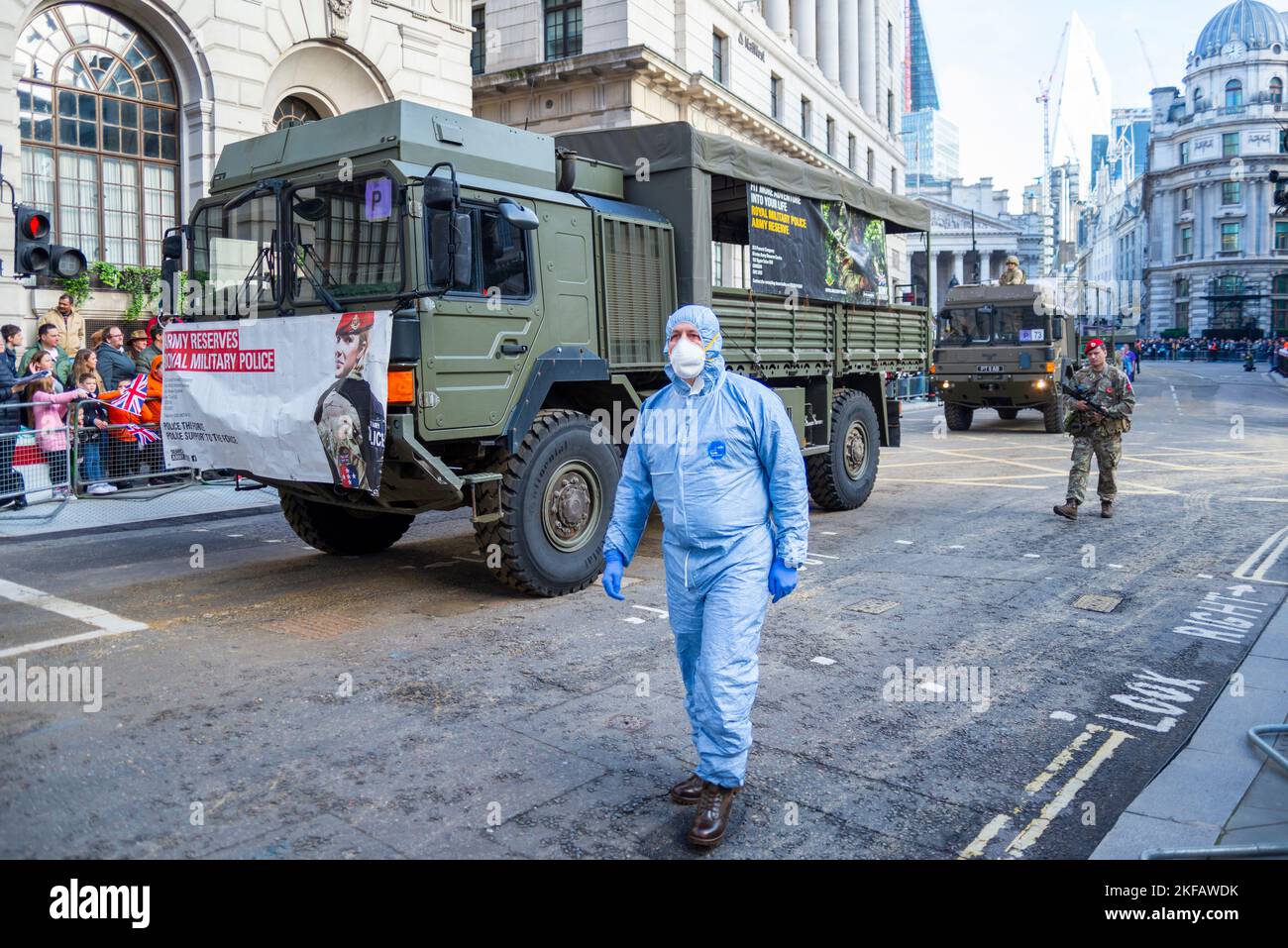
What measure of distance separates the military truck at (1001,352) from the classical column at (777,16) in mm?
20694

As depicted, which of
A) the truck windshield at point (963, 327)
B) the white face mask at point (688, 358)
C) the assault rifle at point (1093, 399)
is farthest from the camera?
the truck windshield at point (963, 327)

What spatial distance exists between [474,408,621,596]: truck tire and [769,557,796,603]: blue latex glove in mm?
3427

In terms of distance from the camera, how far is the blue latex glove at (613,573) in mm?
4066

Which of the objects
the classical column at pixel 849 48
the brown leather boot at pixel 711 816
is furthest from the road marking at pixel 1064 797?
the classical column at pixel 849 48

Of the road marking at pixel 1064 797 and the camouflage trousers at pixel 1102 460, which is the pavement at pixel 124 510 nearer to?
the camouflage trousers at pixel 1102 460

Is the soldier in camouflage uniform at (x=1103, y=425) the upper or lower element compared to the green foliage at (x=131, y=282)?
lower

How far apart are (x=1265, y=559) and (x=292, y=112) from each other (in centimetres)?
1689

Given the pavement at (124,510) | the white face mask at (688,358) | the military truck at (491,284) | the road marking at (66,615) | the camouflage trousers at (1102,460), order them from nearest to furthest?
the white face mask at (688,358), the road marking at (66,615), the military truck at (491,284), the pavement at (124,510), the camouflage trousers at (1102,460)

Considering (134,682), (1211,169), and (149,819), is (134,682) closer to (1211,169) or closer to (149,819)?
(149,819)

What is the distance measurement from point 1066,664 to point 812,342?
5.41 metres

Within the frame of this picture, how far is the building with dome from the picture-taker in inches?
3511

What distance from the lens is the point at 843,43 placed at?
158ft


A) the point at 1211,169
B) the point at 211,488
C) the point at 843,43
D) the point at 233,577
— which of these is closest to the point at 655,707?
the point at 233,577

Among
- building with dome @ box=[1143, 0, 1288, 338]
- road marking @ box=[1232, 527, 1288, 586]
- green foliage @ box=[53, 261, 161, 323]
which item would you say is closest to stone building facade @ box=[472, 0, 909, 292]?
green foliage @ box=[53, 261, 161, 323]
